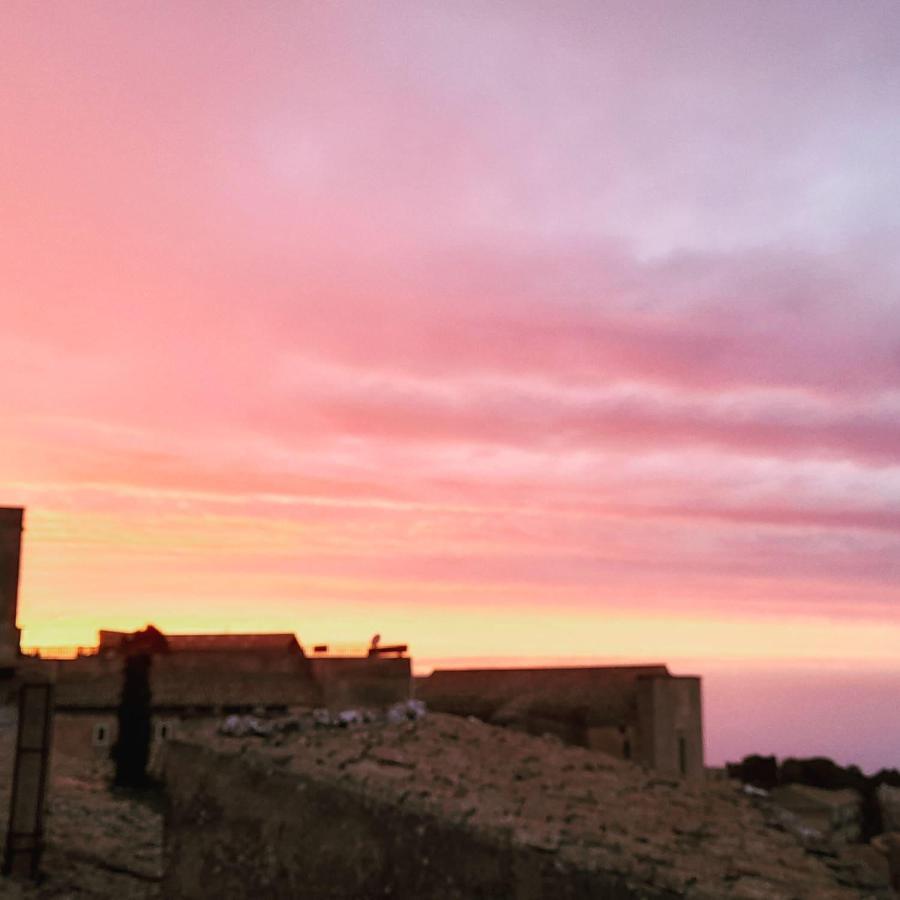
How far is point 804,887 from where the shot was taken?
26.0 feet

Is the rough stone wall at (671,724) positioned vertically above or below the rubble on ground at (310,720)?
below

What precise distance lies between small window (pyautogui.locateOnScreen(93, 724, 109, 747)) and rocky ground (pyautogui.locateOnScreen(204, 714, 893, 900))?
20.3 m

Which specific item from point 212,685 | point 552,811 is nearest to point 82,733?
point 212,685

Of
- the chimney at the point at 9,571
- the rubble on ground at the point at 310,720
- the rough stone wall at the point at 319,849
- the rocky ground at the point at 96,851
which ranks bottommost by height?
the rocky ground at the point at 96,851

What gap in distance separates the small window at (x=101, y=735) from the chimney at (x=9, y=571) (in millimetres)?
11477

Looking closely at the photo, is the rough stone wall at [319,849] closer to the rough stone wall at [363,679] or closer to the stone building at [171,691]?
the stone building at [171,691]

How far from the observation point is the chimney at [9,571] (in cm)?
1739

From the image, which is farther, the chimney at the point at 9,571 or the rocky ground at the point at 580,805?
the chimney at the point at 9,571

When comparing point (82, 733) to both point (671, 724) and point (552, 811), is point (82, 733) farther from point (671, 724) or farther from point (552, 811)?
point (552, 811)

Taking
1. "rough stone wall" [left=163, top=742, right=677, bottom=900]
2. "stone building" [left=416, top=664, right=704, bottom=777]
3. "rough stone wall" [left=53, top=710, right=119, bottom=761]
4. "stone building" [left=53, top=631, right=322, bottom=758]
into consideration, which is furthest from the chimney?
"stone building" [left=416, top=664, right=704, bottom=777]

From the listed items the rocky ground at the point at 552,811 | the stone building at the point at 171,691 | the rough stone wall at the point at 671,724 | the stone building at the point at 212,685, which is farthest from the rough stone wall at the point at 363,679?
the rocky ground at the point at 552,811

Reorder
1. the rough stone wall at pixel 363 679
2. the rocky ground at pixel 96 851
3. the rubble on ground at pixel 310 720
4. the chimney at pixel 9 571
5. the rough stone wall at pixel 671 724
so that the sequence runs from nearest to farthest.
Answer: the rubble on ground at pixel 310 720
the rocky ground at pixel 96 851
the chimney at pixel 9 571
the rough stone wall at pixel 363 679
the rough stone wall at pixel 671 724

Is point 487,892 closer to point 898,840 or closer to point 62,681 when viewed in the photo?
point 898,840

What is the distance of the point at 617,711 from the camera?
33688 mm
